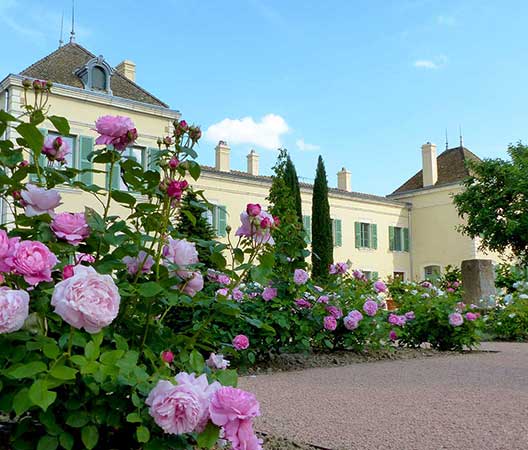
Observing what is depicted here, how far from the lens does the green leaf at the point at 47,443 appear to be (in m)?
1.68

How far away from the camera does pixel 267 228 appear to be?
2123 millimetres

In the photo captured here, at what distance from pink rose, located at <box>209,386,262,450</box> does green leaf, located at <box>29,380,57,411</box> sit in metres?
0.39

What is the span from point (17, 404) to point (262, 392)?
2898 mm

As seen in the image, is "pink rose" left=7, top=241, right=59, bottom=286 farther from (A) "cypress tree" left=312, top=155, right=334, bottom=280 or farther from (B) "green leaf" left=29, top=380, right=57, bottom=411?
(A) "cypress tree" left=312, top=155, right=334, bottom=280

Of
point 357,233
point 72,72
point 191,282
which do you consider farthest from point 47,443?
point 357,233

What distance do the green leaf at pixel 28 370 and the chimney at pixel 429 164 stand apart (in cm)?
2659

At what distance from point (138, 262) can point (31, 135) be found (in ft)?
1.74

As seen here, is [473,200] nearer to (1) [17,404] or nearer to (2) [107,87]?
(2) [107,87]

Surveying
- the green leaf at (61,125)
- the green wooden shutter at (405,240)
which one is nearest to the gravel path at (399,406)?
the green leaf at (61,125)

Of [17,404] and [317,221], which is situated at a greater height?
[317,221]

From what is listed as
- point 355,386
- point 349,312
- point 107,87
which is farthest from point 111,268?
point 107,87

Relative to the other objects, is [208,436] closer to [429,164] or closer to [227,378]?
[227,378]

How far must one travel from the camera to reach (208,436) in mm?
1561

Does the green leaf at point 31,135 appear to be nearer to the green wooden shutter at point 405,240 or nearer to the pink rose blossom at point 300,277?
the pink rose blossom at point 300,277
